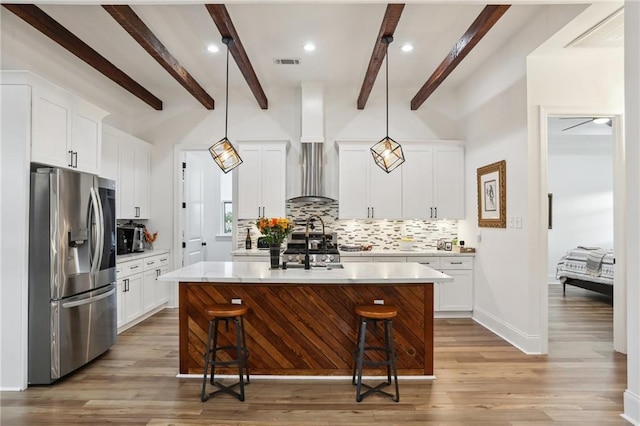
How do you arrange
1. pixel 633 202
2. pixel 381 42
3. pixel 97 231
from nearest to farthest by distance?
pixel 633 202, pixel 97 231, pixel 381 42

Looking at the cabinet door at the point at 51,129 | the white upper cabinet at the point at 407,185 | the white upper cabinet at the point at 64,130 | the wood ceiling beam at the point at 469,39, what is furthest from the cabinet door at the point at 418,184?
the cabinet door at the point at 51,129

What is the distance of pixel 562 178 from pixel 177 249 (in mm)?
7609

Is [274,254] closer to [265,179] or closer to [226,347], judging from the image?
[226,347]

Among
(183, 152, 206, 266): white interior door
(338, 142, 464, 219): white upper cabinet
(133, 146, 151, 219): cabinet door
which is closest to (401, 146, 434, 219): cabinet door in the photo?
(338, 142, 464, 219): white upper cabinet

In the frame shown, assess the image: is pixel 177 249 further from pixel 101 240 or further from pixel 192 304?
pixel 192 304

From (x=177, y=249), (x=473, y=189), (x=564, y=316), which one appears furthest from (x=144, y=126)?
(x=564, y=316)

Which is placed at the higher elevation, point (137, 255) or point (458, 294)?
point (137, 255)

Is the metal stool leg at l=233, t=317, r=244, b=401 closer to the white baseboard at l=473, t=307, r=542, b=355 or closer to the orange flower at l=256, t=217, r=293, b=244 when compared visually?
the orange flower at l=256, t=217, r=293, b=244

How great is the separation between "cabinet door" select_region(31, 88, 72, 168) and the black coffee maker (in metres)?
1.83

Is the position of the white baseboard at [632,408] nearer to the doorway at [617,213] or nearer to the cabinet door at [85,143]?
the doorway at [617,213]

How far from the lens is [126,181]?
16.9 ft

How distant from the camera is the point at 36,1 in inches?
102

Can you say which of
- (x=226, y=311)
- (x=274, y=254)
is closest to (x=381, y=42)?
(x=274, y=254)

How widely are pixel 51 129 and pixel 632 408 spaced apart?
4924 millimetres
